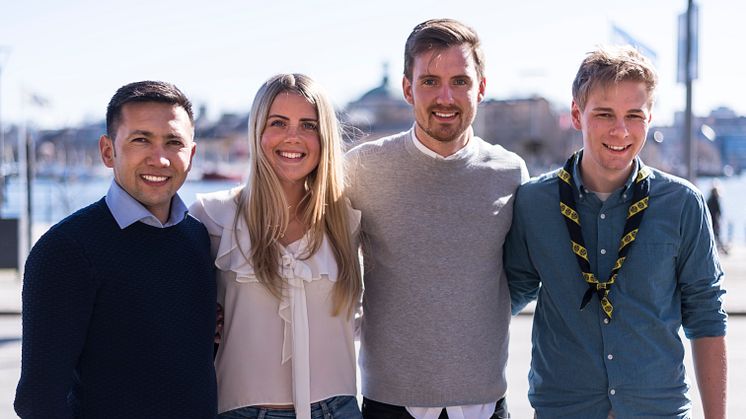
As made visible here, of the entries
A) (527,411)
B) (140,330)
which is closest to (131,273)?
(140,330)

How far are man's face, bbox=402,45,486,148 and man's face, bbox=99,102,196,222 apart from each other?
1.01 m

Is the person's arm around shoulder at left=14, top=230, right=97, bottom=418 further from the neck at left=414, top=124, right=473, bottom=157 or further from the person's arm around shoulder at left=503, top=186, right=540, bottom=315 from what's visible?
the person's arm around shoulder at left=503, top=186, right=540, bottom=315

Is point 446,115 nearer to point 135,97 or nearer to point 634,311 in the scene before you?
point 634,311

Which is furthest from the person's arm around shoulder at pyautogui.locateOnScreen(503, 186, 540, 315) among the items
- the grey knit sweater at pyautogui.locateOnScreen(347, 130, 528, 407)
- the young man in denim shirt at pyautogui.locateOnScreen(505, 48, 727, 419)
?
the young man in denim shirt at pyautogui.locateOnScreen(505, 48, 727, 419)

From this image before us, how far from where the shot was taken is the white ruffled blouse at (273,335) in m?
2.73

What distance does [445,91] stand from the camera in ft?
10.0

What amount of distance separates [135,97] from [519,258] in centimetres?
152

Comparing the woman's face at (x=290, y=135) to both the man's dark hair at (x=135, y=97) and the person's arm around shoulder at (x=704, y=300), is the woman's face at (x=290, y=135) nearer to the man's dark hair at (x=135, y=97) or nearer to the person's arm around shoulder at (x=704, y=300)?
the man's dark hair at (x=135, y=97)

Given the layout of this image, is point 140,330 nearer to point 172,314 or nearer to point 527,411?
point 172,314

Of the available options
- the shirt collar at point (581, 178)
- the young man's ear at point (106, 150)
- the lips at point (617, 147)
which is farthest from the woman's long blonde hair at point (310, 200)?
the lips at point (617, 147)

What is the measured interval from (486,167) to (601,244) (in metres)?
0.63

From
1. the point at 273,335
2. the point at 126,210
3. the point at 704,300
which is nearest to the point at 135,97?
the point at 126,210

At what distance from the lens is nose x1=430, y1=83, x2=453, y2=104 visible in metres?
3.05

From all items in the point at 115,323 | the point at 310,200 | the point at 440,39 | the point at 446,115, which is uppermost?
the point at 440,39
